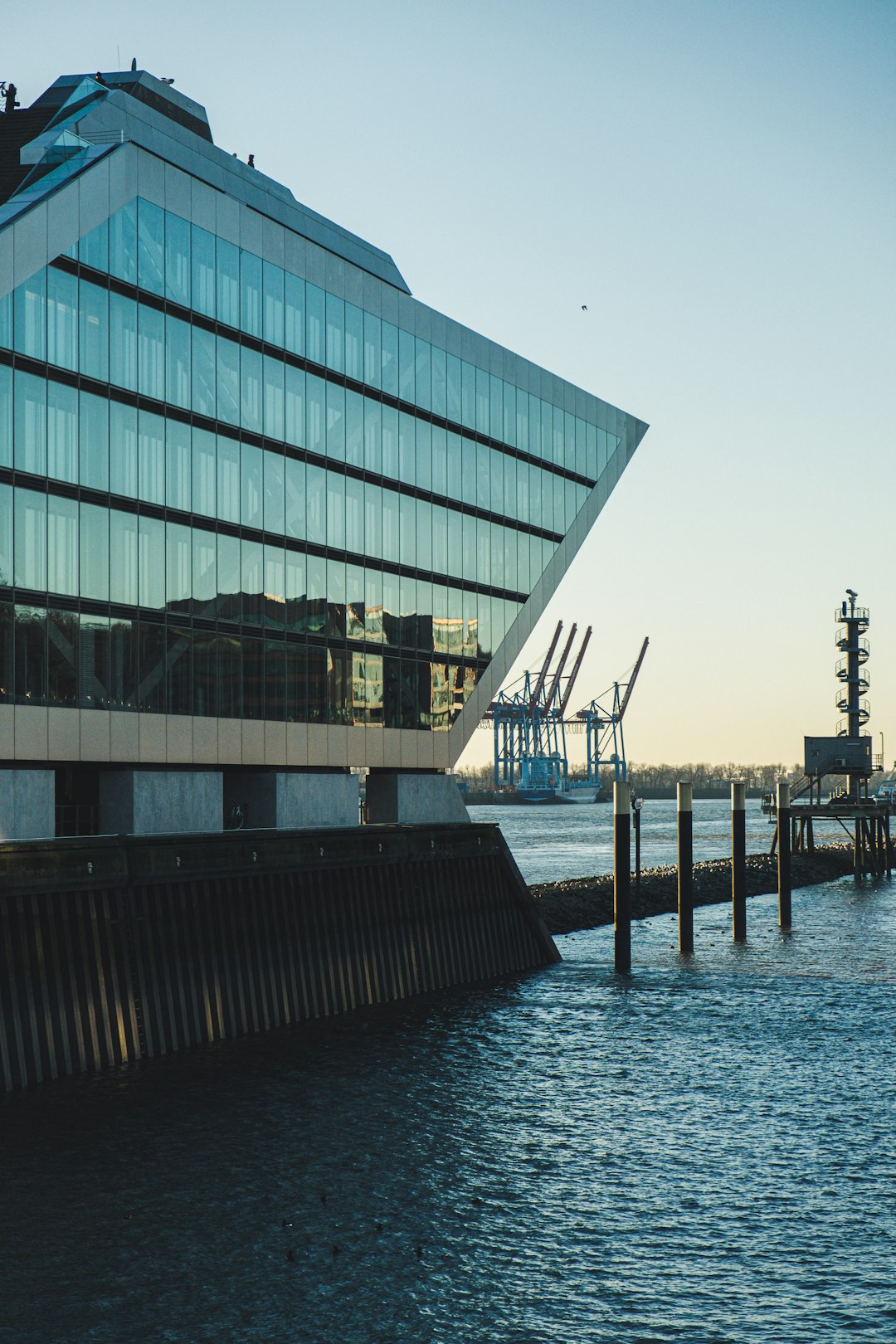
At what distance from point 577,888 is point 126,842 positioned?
37322mm

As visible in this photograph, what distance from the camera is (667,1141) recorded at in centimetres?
2106

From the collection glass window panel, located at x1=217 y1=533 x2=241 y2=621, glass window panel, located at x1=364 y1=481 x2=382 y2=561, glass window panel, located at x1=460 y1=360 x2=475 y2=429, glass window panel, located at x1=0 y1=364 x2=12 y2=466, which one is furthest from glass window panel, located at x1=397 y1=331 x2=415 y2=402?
glass window panel, located at x1=0 y1=364 x2=12 y2=466

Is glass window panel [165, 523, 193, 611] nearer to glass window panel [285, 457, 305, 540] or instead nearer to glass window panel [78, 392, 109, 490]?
glass window panel [78, 392, 109, 490]

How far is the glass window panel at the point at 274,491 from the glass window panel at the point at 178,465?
324 centimetres

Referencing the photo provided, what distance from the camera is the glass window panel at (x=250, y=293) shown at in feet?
128

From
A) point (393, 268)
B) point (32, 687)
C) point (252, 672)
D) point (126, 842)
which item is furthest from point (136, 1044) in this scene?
point (393, 268)

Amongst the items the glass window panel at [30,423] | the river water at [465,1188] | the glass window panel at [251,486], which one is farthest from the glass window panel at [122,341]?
the river water at [465,1188]

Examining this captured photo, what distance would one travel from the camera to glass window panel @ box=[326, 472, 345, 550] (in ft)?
140

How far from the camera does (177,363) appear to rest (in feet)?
120

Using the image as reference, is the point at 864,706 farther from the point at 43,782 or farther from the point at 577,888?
the point at 43,782

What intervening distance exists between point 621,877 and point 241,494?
554 inches

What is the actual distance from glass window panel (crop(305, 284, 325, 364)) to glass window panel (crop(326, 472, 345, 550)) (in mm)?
3399

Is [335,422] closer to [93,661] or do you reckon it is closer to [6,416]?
[93,661]

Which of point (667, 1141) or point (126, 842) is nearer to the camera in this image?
point (667, 1141)
